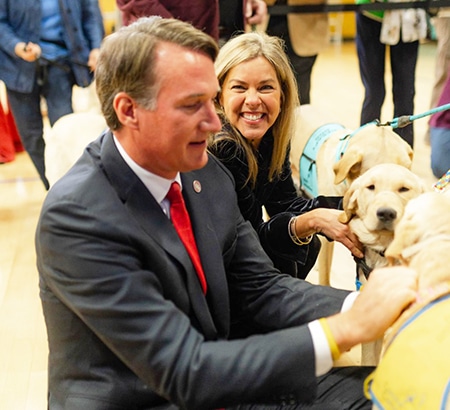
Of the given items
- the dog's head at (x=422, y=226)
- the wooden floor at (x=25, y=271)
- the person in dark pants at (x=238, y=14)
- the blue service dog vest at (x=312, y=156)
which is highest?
the person in dark pants at (x=238, y=14)

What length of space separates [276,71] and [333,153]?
830 mm

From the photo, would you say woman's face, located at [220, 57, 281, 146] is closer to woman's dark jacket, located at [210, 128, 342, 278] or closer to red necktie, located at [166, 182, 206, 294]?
woman's dark jacket, located at [210, 128, 342, 278]

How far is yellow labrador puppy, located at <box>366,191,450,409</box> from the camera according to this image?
0.94 meters

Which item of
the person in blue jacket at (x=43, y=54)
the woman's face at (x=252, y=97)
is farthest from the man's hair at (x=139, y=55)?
the person in blue jacket at (x=43, y=54)

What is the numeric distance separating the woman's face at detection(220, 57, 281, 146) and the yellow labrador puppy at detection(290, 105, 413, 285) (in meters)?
0.49

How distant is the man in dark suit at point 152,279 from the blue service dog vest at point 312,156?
157 cm

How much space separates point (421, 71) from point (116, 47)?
6429mm

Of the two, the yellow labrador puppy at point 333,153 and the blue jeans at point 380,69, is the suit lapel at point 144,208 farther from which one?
the blue jeans at point 380,69

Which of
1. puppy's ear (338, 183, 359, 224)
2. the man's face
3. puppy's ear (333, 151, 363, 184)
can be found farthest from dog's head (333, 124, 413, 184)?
the man's face

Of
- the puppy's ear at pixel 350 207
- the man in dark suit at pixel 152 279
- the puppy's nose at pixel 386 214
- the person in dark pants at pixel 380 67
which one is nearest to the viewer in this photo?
the man in dark suit at pixel 152 279

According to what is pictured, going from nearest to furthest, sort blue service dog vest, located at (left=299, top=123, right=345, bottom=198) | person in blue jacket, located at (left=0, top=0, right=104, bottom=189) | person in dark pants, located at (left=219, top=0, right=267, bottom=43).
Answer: blue service dog vest, located at (left=299, top=123, right=345, bottom=198) → person in dark pants, located at (left=219, top=0, right=267, bottom=43) → person in blue jacket, located at (left=0, top=0, right=104, bottom=189)

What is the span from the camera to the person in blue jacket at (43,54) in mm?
3365

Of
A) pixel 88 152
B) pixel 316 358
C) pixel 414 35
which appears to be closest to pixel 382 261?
pixel 316 358

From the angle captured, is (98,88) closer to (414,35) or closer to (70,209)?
(70,209)
